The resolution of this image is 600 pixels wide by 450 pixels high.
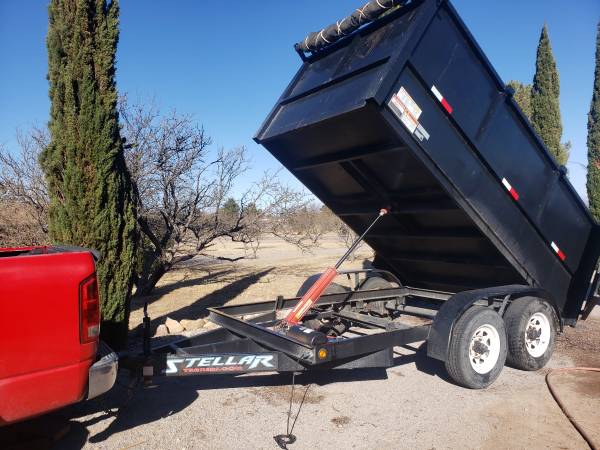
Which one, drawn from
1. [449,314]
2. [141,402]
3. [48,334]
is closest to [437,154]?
[449,314]

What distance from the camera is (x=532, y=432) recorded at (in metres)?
3.57

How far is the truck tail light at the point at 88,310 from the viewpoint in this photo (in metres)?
2.71

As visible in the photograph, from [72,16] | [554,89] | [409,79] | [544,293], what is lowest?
[544,293]

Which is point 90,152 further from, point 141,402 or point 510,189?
point 510,189

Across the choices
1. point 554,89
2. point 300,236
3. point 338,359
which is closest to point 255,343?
point 338,359

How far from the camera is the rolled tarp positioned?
414 centimetres

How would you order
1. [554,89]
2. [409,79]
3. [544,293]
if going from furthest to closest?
1. [554,89]
2. [544,293]
3. [409,79]

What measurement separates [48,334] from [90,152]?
11.4 ft

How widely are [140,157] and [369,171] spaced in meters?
6.41

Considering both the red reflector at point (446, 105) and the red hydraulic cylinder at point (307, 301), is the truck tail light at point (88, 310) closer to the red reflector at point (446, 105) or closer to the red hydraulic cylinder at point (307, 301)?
the red hydraulic cylinder at point (307, 301)

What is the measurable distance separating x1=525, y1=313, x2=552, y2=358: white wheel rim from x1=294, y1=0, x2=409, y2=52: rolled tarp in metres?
3.79

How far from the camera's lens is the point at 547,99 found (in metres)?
17.5

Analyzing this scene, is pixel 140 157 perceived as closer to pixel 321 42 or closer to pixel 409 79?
pixel 321 42

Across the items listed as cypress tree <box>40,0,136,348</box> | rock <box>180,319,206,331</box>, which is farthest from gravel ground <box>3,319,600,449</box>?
rock <box>180,319,206,331</box>
